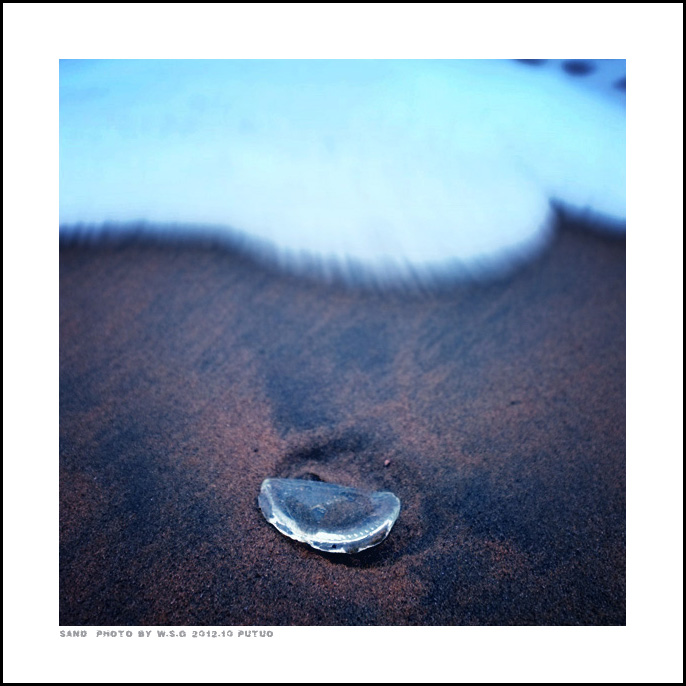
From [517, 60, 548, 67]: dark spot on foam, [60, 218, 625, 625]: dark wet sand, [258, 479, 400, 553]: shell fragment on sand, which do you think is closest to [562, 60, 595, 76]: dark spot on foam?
[517, 60, 548, 67]: dark spot on foam

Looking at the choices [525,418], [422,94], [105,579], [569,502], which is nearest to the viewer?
[105,579]

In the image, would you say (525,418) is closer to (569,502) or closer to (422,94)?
(569,502)

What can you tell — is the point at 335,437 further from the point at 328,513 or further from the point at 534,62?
the point at 534,62

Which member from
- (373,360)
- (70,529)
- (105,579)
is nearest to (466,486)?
(373,360)

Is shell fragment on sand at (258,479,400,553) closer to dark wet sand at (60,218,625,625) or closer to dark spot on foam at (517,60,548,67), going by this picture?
dark wet sand at (60,218,625,625)

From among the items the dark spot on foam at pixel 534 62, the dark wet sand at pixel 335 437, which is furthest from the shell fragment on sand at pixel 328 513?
the dark spot on foam at pixel 534 62

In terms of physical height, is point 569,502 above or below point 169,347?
below

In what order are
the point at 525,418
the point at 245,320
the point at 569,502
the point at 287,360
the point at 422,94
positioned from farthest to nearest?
the point at 422,94
the point at 245,320
the point at 287,360
the point at 525,418
the point at 569,502
